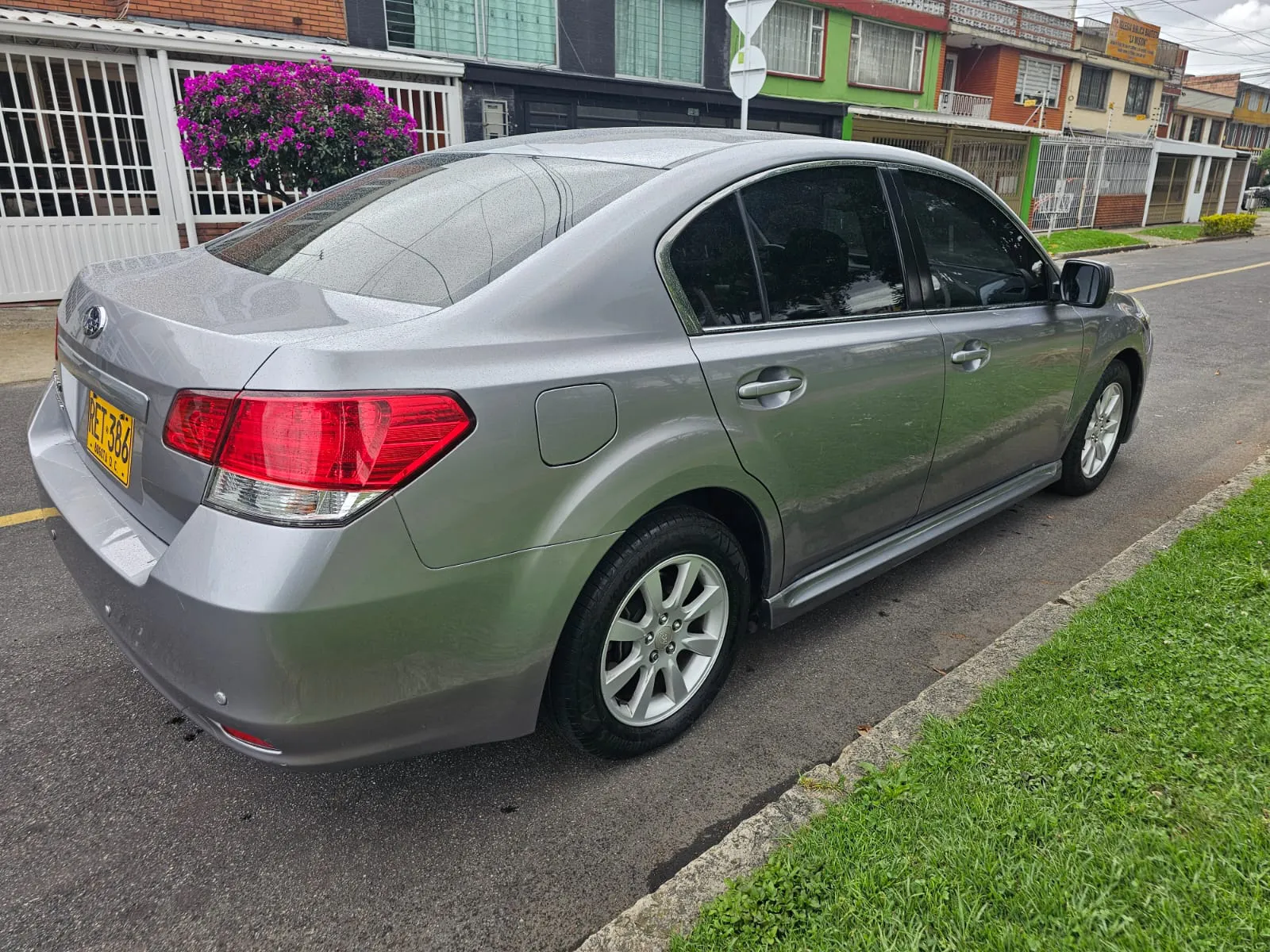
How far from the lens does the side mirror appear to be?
3.72 metres

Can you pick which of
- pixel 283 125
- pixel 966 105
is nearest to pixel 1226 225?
pixel 966 105

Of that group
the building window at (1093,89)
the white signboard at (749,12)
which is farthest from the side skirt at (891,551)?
the building window at (1093,89)

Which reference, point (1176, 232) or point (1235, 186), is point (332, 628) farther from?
point (1235, 186)

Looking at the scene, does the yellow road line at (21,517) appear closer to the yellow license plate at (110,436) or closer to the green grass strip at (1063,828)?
the yellow license plate at (110,436)

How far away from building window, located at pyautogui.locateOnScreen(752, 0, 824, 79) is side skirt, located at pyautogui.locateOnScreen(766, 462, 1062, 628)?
18.7 m

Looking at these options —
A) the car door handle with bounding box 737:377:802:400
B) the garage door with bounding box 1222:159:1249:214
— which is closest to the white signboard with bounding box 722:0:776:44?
the car door handle with bounding box 737:377:802:400

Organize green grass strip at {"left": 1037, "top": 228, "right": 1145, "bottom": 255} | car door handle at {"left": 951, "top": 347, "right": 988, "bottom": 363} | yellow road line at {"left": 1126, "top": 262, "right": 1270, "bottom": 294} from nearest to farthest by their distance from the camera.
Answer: car door handle at {"left": 951, "top": 347, "right": 988, "bottom": 363}, yellow road line at {"left": 1126, "top": 262, "right": 1270, "bottom": 294}, green grass strip at {"left": 1037, "top": 228, "right": 1145, "bottom": 255}

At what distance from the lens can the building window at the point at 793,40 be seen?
66.9ft

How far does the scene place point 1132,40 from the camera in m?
33.5

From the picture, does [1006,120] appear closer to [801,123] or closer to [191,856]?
[801,123]

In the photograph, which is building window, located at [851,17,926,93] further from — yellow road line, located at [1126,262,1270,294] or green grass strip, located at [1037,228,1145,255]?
yellow road line, located at [1126,262,1270,294]

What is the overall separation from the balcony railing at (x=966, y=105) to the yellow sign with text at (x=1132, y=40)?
8133 mm

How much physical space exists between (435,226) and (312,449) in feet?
3.08

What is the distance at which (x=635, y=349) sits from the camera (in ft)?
7.24
